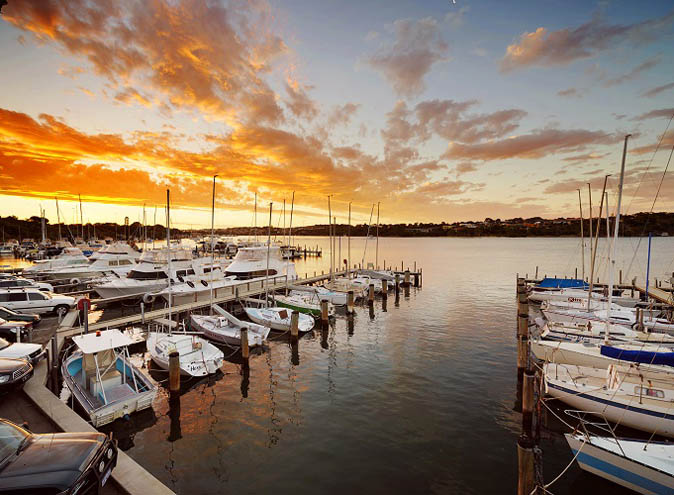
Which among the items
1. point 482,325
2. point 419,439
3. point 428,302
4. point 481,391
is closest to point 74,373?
point 419,439

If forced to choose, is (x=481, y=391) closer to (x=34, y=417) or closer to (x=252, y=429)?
(x=252, y=429)

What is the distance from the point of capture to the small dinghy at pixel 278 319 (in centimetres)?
2473

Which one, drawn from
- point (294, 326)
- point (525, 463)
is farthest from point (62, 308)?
point (525, 463)

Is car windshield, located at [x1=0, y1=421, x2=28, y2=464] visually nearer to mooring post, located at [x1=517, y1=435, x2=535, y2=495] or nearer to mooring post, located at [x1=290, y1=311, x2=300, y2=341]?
mooring post, located at [x1=517, y1=435, x2=535, y2=495]

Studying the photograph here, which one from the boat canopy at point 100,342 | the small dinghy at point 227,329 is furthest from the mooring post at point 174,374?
the small dinghy at point 227,329

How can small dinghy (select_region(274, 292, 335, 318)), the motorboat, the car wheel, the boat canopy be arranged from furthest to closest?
1. the motorboat
2. small dinghy (select_region(274, 292, 335, 318))
3. the car wheel
4. the boat canopy

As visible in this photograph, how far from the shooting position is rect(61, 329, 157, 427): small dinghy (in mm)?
12102

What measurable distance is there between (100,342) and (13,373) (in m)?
2.59

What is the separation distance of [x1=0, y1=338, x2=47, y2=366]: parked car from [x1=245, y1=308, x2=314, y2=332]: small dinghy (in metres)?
13.3

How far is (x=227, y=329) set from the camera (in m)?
22.3

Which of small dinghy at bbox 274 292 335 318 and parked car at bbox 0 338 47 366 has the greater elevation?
parked car at bbox 0 338 47 366

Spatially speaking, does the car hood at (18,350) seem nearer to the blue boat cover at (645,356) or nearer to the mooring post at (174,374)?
the mooring post at (174,374)

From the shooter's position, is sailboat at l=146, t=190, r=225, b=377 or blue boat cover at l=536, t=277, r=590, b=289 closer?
sailboat at l=146, t=190, r=225, b=377

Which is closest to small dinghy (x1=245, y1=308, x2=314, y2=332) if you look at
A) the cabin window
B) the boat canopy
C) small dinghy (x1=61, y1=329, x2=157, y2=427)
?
small dinghy (x1=61, y1=329, x2=157, y2=427)
